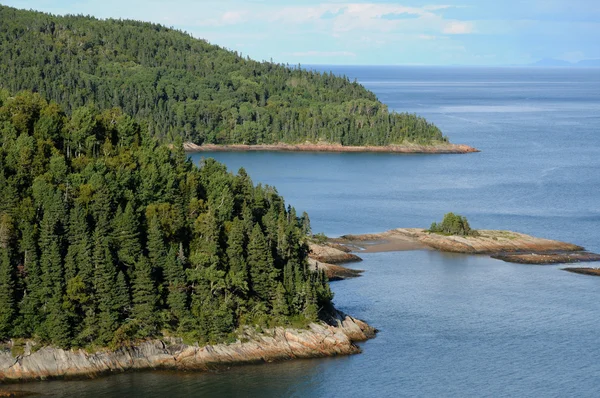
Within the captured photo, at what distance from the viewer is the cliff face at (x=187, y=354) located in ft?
180

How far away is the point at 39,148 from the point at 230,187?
13789 millimetres

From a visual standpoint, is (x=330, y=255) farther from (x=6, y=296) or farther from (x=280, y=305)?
(x=6, y=296)

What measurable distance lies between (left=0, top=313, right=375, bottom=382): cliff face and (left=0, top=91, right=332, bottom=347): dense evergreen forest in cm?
77

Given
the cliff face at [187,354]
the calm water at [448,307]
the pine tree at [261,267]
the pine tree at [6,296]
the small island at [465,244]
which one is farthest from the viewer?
the small island at [465,244]

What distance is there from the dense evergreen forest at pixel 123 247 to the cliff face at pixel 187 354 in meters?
0.77

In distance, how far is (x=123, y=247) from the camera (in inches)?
2398

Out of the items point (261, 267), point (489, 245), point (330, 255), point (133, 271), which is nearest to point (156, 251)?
A: point (133, 271)

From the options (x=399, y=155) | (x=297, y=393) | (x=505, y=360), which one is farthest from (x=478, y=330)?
(x=399, y=155)

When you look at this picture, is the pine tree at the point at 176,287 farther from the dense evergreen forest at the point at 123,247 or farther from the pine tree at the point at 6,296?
the pine tree at the point at 6,296

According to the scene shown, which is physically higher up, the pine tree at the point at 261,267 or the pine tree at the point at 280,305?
the pine tree at the point at 261,267

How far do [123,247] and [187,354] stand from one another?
26.2ft

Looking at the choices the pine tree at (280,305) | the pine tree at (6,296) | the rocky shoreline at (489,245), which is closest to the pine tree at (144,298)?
the pine tree at (6,296)

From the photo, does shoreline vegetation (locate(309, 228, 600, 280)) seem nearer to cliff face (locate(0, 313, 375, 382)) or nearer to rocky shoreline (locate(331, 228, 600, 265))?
rocky shoreline (locate(331, 228, 600, 265))

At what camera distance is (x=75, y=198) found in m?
63.3
